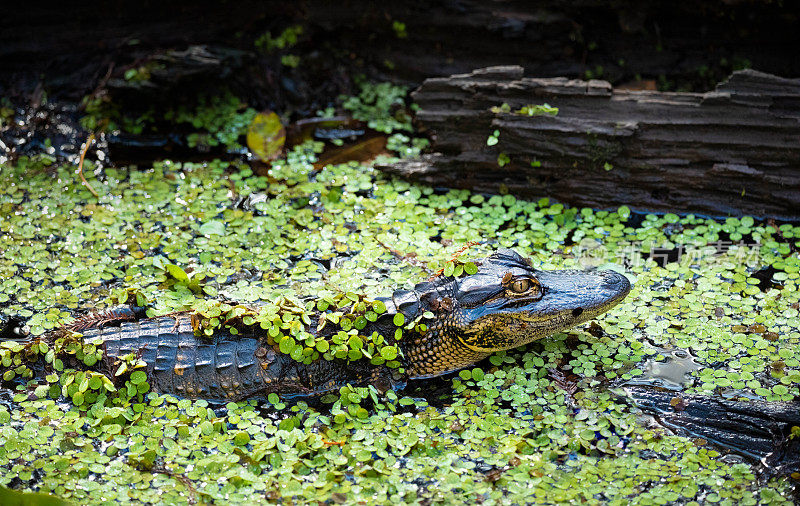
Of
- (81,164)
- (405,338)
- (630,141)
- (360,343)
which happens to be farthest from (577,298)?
(81,164)

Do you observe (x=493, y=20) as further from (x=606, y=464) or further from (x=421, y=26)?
(x=606, y=464)

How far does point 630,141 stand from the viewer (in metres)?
5.81

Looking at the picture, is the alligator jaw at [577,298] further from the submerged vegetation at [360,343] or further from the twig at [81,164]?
the twig at [81,164]

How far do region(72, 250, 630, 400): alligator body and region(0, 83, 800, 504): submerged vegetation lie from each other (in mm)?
105

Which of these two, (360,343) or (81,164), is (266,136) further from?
(360,343)

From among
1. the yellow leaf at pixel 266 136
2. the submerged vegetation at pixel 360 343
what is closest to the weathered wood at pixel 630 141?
the submerged vegetation at pixel 360 343

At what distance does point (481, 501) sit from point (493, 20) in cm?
500

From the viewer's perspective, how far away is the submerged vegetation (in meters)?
3.82

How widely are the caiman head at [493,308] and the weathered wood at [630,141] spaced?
1.57m

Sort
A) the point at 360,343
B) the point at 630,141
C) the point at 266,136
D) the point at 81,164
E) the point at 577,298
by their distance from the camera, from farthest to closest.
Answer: the point at 266,136, the point at 81,164, the point at 630,141, the point at 577,298, the point at 360,343

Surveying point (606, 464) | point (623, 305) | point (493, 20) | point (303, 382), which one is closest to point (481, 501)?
point (606, 464)

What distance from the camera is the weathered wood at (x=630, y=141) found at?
566 centimetres

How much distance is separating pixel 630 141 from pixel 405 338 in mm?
2523

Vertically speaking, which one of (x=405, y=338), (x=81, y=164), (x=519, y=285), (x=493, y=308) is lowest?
(x=405, y=338)
